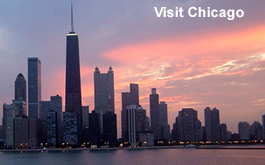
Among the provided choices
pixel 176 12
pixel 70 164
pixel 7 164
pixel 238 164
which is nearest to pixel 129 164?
pixel 70 164

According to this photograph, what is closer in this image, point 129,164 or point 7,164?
point 129,164

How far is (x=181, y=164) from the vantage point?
129 metres

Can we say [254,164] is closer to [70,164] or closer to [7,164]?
[70,164]

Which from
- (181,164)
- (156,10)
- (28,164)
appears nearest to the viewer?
(156,10)

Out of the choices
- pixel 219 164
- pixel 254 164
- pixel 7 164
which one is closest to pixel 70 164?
pixel 7 164

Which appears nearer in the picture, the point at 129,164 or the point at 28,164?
the point at 129,164

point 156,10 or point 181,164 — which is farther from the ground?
point 156,10

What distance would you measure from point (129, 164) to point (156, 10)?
8183cm

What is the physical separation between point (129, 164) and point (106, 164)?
8.56 m

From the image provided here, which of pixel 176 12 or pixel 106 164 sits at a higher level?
pixel 176 12

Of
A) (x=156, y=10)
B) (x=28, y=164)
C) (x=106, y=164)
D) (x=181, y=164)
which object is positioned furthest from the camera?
(x=28, y=164)

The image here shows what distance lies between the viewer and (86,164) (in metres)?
139

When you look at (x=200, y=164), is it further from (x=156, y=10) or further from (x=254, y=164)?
(x=156, y=10)

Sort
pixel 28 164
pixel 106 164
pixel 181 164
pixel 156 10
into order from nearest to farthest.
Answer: pixel 156 10
pixel 181 164
pixel 106 164
pixel 28 164
